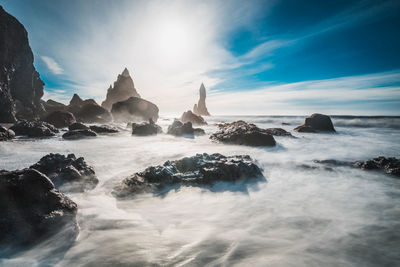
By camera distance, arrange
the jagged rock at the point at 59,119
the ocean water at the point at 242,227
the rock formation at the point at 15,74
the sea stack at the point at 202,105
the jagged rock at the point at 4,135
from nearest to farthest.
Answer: the ocean water at the point at 242,227
the jagged rock at the point at 4,135
the jagged rock at the point at 59,119
the rock formation at the point at 15,74
the sea stack at the point at 202,105

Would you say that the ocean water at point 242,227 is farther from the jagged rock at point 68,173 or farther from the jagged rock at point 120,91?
the jagged rock at point 120,91

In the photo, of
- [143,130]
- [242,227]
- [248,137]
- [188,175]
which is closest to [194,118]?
[143,130]

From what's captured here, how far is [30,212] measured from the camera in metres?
1.86

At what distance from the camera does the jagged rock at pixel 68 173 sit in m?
3.11

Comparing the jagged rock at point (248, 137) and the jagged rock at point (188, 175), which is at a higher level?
the jagged rock at point (248, 137)

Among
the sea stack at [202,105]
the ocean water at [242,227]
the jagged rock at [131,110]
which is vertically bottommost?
the ocean water at [242,227]

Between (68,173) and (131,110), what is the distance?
31964 mm

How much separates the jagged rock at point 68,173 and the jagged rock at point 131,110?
31.0 m

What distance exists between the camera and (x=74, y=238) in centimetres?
183

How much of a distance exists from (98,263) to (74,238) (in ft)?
1.64

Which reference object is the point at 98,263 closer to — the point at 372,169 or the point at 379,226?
the point at 379,226

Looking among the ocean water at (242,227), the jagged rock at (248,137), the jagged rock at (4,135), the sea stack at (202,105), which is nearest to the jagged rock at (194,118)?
the jagged rock at (248,137)

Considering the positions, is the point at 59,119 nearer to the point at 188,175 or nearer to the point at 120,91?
the point at 188,175

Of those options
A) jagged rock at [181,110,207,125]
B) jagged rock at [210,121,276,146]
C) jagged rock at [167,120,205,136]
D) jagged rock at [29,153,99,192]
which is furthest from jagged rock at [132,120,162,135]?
jagged rock at [181,110,207,125]
